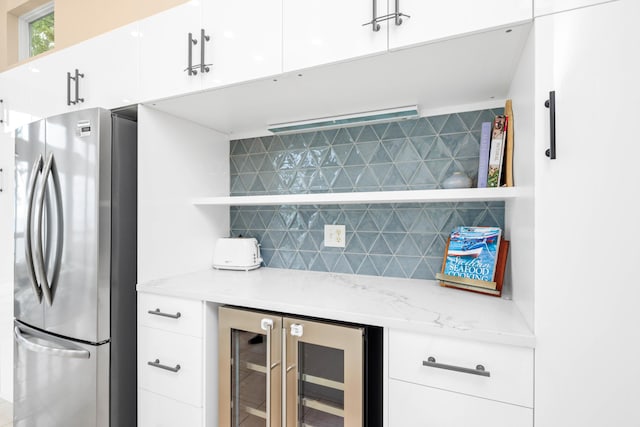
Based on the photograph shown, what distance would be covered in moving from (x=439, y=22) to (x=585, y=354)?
3.26 ft

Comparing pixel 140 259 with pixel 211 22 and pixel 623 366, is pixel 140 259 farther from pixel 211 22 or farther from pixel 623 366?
pixel 623 366

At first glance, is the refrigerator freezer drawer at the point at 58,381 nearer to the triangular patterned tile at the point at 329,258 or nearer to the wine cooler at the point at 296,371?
the wine cooler at the point at 296,371

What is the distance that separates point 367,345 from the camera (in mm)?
1070

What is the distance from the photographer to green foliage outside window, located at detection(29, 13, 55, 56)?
2367mm

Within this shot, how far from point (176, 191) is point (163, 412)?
104cm

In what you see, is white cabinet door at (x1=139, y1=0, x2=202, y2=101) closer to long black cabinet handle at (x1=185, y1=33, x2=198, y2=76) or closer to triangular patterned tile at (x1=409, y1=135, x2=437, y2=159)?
long black cabinet handle at (x1=185, y1=33, x2=198, y2=76)

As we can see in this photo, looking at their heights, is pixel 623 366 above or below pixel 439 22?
below

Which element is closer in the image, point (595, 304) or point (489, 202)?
point (595, 304)

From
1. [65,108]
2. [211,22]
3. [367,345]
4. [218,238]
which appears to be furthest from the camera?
[218,238]

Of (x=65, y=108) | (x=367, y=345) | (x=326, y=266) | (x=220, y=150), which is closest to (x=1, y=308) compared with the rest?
(x=65, y=108)

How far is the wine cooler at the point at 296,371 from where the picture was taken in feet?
3.49

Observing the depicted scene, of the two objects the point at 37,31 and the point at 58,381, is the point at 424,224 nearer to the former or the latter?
the point at 58,381

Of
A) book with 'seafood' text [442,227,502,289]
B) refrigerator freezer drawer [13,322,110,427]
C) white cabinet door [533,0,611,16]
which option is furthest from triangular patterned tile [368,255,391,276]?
refrigerator freezer drawer [13,322,110,427]

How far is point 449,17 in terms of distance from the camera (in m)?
0.93
